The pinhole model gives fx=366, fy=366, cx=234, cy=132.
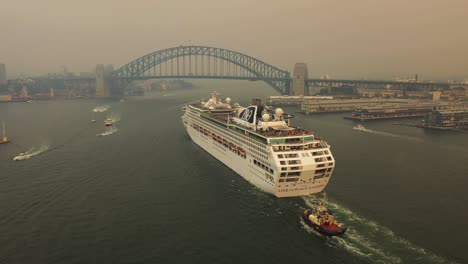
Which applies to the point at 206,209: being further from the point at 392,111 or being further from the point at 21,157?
the point at 392,111

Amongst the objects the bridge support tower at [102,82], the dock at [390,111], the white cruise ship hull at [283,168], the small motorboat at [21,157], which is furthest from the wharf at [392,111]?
the bridge support tower at [102,82]

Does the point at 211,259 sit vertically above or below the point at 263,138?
below

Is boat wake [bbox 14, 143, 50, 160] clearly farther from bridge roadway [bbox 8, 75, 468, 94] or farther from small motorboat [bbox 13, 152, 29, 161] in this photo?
bridge roadway [bbox 8, 75, 468, 94]

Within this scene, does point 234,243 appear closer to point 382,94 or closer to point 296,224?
point 296,224

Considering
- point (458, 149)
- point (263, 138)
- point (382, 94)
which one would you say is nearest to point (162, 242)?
point (263, 138)

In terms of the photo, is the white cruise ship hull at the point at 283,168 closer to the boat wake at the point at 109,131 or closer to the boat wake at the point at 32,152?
the boat wake at the point at 32,152

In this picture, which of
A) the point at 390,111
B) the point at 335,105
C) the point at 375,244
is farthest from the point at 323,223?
the point at 335,105
